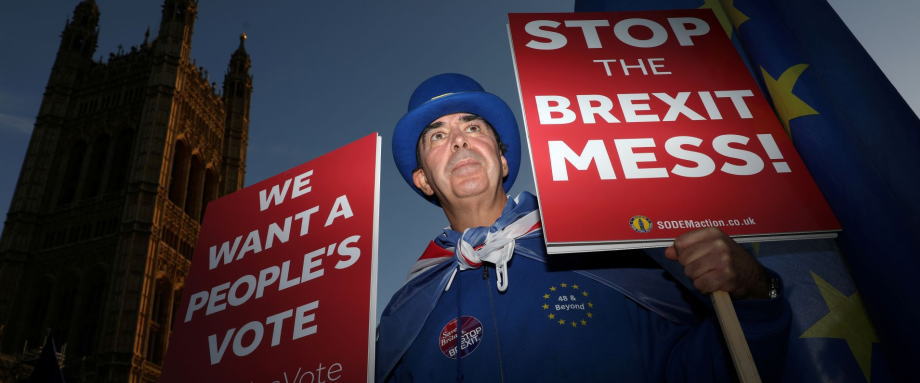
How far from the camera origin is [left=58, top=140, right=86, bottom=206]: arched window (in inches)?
1121

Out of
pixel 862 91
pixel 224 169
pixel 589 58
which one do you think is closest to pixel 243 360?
pixel 589 58

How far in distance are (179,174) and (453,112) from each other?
2979 centimetres

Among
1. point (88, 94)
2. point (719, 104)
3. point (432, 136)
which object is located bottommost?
point (719, 104)

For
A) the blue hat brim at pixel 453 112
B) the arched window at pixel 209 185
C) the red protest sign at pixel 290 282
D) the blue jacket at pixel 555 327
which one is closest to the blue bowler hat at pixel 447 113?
the blue hat brim at pixel 453 112

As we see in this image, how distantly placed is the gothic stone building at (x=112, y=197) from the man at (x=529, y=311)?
818 inches

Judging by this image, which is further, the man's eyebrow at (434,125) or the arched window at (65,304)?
the arched window at (65,304)

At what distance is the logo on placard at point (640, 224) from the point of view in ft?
5.47

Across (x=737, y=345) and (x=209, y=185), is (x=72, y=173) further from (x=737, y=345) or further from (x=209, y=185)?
(x=737, y=345)

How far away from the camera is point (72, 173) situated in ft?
95.8

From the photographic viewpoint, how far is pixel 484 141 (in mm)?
2859

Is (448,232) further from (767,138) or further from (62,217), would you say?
(62,217)

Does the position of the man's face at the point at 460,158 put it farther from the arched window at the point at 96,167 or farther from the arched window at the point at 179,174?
the arched window at the point at 96,167

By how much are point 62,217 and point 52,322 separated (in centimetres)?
518

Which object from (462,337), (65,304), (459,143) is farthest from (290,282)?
(65,304)
